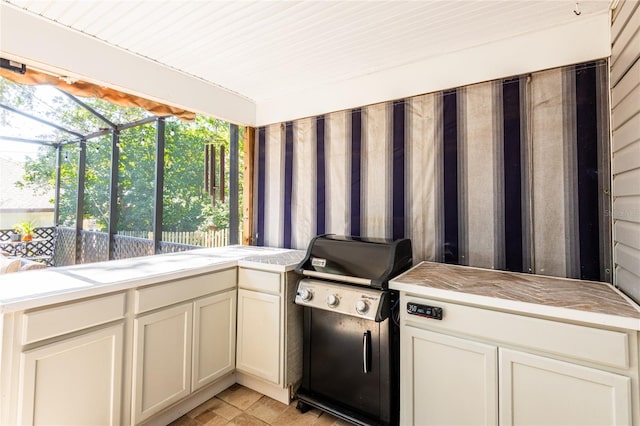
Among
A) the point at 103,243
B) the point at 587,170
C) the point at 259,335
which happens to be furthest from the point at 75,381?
the point at 103,243

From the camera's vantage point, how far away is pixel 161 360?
1672 millimetres

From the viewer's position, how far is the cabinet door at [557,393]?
108 cm

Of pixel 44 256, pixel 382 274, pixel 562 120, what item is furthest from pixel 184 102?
pixel 44 256

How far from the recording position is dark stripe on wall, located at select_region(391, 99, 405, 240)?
2.22 metres

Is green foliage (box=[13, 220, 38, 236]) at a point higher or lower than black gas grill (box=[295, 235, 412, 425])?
higher

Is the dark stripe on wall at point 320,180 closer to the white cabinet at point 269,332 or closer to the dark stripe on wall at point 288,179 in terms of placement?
the dark stripe on wall at point 288,179

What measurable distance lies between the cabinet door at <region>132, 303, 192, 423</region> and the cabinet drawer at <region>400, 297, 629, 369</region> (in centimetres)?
144

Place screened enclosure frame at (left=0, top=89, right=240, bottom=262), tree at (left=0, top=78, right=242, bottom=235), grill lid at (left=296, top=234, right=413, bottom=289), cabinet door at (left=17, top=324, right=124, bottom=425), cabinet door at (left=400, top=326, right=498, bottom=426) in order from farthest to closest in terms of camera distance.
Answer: tree at (left=0, top=78, right=242, bottom=235) → screened enclosure frame at (left=0, top=89, right=240, bottom=262) → grill lid at (left=296, top=234, right=413, bottom=289) → cabinet door at (left=400, top=326, right=498, bottom=426) → cabinet door at (left=17, top=324, right=124, bottom=425)

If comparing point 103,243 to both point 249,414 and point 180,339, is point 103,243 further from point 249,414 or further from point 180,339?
point 249,414

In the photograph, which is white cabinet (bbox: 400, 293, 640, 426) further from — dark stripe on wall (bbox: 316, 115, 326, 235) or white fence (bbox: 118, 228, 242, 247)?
white fence (bbox: 118, 228, 242, 247)

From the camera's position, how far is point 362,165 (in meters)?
2.41

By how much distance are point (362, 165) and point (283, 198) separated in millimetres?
891

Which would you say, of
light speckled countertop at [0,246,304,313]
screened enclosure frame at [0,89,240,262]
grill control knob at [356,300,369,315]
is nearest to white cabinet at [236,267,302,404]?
light speckled countertop at [0,246,304,313]

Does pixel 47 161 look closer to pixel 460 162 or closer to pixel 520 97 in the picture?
pixel 460 162
